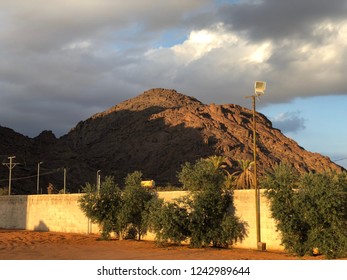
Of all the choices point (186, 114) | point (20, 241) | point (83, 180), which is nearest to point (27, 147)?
point (83, 180)

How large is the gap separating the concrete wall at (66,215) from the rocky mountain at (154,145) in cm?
5560

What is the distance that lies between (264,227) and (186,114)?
126 meters

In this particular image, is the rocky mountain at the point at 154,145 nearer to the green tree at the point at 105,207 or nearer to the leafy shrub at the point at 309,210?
the green tree at the point at 105,207

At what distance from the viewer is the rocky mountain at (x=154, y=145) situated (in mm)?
122312

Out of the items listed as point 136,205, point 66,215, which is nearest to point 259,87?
point 136,205

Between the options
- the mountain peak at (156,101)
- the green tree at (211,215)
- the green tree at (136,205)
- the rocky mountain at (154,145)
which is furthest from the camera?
the mountain peak at (156,101)

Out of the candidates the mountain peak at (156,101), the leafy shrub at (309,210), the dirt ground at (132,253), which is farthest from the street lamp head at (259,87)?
the mountain peak at (156,101)

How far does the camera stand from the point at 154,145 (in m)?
141

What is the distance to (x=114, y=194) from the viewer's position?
105 feet

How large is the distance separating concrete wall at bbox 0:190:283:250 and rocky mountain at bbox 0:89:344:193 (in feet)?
182

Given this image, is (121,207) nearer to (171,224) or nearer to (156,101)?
(171,224)

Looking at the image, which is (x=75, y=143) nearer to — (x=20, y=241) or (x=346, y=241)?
(x=20, y=241)

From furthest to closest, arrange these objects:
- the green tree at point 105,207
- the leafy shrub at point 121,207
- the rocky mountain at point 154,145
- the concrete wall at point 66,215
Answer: the rocky mountain at point 154,145 → the green tree at point 105,207 → the leafy shrub at point 121,207 → the concrete wall at point 66,215

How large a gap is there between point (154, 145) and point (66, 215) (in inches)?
4039
